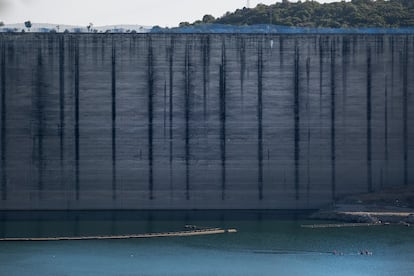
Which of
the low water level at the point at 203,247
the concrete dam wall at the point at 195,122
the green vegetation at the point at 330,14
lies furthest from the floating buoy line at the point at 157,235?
Answer: the green vegetation at the point at 330,14

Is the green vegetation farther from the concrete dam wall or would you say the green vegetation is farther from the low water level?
the low water level

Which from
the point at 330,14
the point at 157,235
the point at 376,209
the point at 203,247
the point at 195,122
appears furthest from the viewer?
the point at 330,14

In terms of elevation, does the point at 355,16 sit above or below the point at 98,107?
above

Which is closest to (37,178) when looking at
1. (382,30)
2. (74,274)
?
(74,274)

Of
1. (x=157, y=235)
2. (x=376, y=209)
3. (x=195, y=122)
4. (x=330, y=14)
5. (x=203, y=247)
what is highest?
(x=330, y=14)

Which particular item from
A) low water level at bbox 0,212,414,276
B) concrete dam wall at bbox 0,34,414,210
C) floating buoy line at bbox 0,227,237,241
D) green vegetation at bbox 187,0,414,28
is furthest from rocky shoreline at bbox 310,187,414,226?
green vegetation at bbox 187,0,414,28

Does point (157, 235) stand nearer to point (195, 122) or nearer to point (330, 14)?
point (195, 122)

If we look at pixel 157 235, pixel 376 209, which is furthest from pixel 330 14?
pixel 157 235

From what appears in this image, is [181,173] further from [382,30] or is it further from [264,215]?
[382,30]
